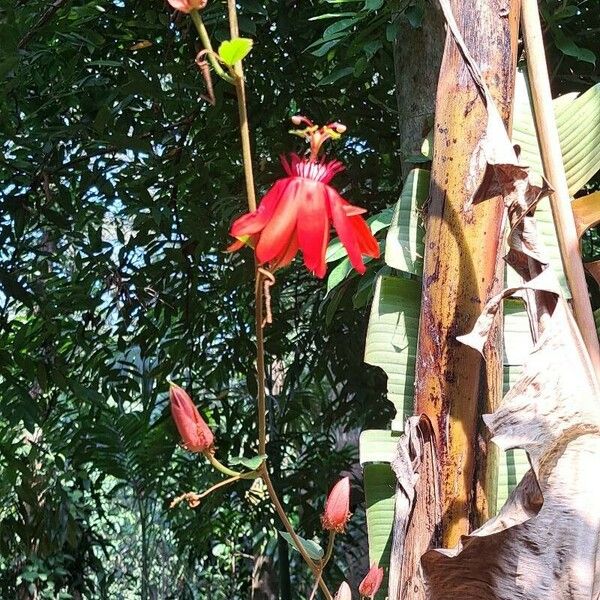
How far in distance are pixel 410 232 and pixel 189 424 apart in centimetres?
38

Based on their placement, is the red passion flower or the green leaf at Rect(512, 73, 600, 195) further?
the green leaf at Rect(512, 73, 600, 195)

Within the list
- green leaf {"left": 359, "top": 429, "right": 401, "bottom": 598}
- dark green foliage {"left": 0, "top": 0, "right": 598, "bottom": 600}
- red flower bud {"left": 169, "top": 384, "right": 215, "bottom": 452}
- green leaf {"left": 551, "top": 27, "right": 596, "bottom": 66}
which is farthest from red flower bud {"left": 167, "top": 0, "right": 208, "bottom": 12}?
green leaf {"left": 551, "top": 27, "right": 596, "bottom": 66}

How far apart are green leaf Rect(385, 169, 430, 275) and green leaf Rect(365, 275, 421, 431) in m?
0.02

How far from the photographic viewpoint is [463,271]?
2.28ft

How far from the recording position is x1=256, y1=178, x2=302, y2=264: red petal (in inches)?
19.4

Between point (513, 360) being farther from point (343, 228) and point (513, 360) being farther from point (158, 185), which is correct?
point (158, 185)

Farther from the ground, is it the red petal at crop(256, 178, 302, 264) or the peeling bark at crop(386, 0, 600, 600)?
the red petal at crop(256, 178, 302, 264)

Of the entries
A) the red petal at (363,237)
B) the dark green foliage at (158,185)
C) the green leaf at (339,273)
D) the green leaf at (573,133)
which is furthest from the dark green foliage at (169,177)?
the red petal at (363,237)

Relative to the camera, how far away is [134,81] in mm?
1632

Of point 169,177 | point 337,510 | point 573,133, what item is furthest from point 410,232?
point 169,177

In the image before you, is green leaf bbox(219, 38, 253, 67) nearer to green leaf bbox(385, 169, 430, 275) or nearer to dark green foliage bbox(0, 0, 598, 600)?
green leaf bbox(385, 169, 430, 275)

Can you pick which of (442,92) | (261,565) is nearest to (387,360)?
(442,92)

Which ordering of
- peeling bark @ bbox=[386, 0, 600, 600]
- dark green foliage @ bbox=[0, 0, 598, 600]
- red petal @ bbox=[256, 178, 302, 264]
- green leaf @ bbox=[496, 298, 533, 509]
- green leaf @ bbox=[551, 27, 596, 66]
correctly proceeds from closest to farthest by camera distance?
red petal @ bbox=[256, 178, 302, 264] < peeling bark @ bbox=[386, 0, 600, 600] < green leaf @ bbox=[496, 298, 533, 509] < green leaf @ bbox=[551, 27, 596, 66] < dark green foliage @ bbox=[0, 0, 598, 600]

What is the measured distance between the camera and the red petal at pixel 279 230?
49 centimetres
